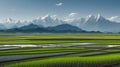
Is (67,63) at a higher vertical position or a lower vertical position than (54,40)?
lower

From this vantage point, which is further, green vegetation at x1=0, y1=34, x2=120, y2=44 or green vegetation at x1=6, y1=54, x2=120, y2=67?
green vegetation at x1=0, y1=34, x2=120, y2=44

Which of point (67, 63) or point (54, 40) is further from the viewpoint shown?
point (54, 40)

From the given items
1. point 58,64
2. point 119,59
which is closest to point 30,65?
point 58,64

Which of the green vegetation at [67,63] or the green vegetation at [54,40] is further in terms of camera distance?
the green vegetation at [54,40]

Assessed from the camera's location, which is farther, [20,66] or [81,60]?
[81,60]

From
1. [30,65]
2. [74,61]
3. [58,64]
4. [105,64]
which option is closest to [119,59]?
[105,64]

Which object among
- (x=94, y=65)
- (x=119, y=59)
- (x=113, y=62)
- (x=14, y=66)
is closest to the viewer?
(x=14, y=66)

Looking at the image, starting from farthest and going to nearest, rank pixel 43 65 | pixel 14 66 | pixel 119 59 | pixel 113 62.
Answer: pixel 119 59 < pixel 113 62 < pixel 43 65 < pixel 14 66

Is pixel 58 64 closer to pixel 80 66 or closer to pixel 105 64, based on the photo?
pixel 80 66

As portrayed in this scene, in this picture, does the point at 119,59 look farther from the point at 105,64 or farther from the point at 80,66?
the point at 80,66
